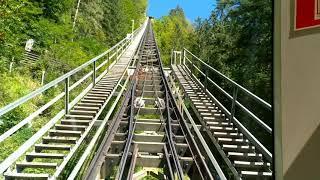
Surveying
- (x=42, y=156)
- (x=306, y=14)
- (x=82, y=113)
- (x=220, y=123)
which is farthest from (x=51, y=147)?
(x=306, y=14)

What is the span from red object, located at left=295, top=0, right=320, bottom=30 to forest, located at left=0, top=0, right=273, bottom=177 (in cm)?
13

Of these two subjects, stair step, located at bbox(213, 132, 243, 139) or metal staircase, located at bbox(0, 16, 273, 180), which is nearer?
metal staircase, located at bbox(0, 16, 273, 180)

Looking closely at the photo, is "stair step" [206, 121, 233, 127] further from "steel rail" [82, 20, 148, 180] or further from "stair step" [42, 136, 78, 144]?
"stair step" [42, 136, 78, 144]

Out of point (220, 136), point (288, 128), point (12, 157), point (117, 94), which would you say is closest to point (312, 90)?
point (288, 128)

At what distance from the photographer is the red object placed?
136cm

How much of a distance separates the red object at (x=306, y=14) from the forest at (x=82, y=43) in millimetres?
133

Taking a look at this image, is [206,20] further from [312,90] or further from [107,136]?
[312,90]

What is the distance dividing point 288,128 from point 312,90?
14 centimetres

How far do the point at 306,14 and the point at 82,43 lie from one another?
103 feet

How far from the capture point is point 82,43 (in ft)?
105

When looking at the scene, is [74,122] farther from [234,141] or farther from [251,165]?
[251,165]

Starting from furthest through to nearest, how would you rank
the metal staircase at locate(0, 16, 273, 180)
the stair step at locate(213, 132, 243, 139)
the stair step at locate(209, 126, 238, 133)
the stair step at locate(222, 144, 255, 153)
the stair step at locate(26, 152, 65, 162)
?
the stair step at locate(209, 126, 238, 133) → the stair step at locate(213, 132, 243, 139) → the stair step at locate(222, 144, 255, 153) → the stair step at locate(26, 152, 65, 162) → the metal staircase at locate(0, 16, 273, 180)

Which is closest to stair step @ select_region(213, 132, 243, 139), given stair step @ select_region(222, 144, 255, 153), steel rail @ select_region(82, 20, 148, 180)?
stair step @ select_region(222, 144, 255, 153)

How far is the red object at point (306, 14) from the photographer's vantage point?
53.6 inches
